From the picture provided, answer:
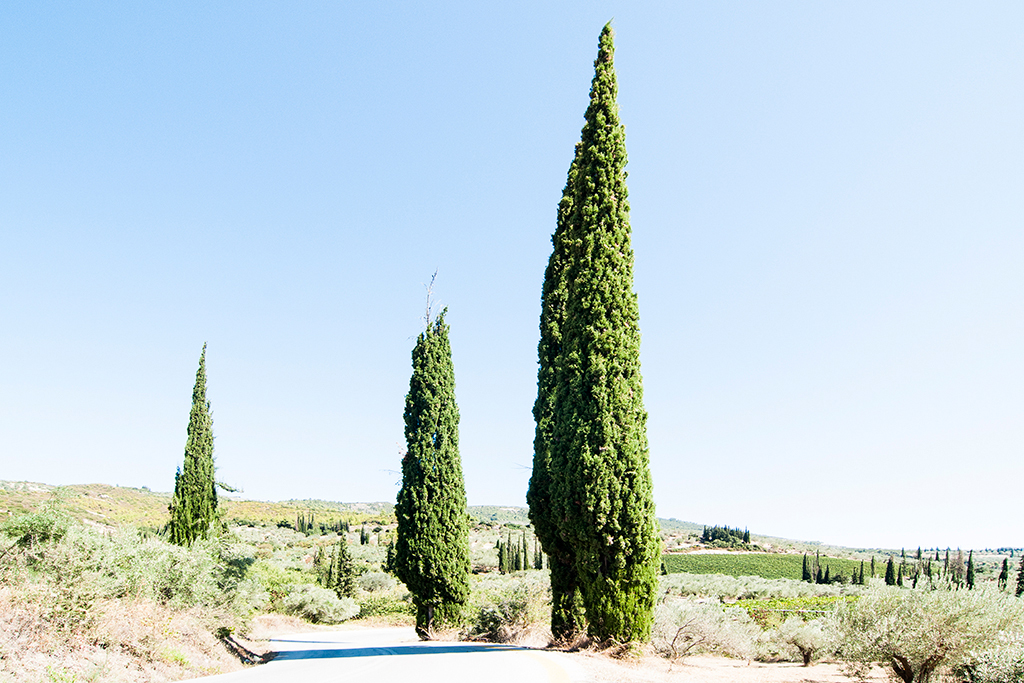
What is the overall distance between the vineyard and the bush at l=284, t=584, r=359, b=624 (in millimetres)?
40224

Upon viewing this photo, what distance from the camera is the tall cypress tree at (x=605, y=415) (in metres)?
11.9

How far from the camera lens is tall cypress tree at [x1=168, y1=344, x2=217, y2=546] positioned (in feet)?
94.6

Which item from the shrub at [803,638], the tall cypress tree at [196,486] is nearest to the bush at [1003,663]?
the shrub at [803,638]

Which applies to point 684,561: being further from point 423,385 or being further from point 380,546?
point 423,385

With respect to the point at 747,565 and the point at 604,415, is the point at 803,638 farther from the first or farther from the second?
the point at 747,565

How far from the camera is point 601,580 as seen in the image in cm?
1187

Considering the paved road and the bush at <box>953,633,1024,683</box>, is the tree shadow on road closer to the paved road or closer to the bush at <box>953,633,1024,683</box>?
the paved road

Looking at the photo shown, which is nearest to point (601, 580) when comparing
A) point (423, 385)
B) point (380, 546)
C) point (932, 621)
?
point (932, 621)

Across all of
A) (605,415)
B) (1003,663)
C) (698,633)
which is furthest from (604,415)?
(1003,663)

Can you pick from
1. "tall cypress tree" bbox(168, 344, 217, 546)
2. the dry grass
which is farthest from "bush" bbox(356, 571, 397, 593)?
the dry grass

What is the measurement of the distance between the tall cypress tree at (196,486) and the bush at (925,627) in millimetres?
25929

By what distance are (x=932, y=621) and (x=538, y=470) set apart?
28.2ft

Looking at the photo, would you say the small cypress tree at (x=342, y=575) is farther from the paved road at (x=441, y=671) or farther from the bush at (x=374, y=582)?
the paved road at (x=441, y=671)

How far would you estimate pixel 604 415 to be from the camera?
12.4m
